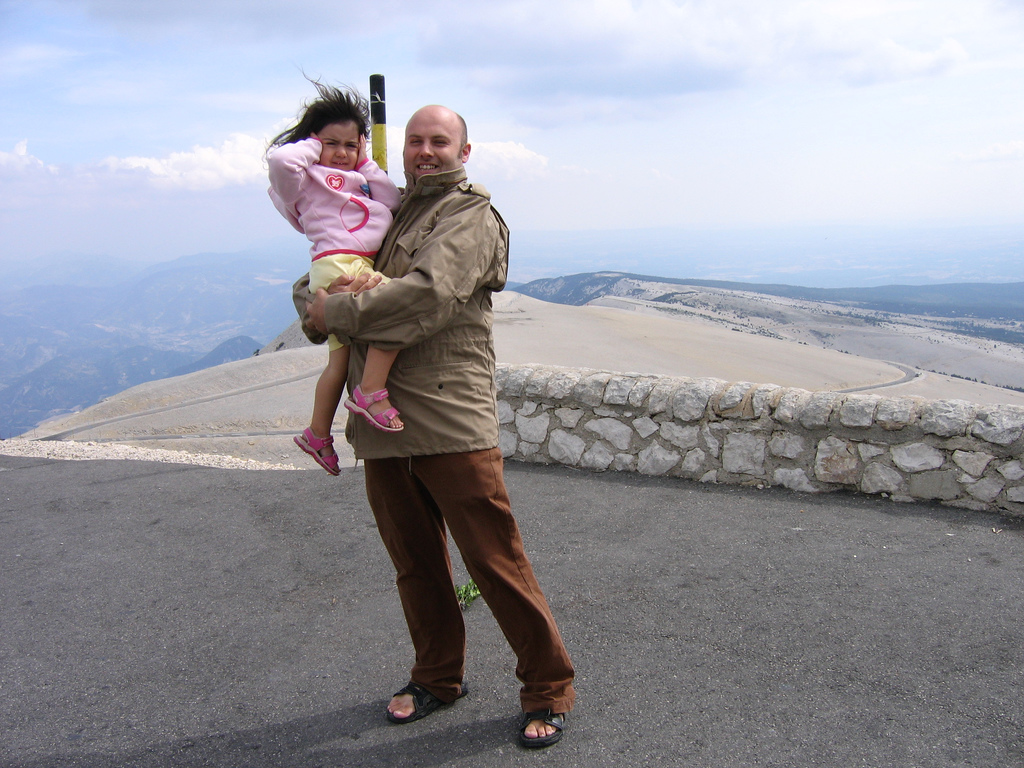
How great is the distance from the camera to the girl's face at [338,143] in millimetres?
2461

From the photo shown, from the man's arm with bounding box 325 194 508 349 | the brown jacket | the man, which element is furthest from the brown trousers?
the man's arm with bounding box 325 194 508 349

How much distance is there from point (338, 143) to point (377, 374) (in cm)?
88

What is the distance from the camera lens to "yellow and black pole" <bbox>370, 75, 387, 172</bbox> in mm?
2545

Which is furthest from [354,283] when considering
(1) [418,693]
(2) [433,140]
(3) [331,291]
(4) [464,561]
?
(1) [418,693]

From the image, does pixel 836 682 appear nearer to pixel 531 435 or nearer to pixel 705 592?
pixel 705 592

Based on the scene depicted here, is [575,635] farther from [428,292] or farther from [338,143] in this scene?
[338,143]

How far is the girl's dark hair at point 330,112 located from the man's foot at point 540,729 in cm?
223

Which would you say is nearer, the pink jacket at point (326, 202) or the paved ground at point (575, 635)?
the pink jacket at point (326, 202)

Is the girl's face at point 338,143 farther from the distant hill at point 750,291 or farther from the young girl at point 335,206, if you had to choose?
the distant hill at point 750,291

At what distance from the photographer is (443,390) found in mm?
2318

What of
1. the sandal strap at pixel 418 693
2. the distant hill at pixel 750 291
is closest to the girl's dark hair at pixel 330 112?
the sandal strap at pixel 418 693

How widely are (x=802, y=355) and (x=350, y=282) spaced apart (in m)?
23.4

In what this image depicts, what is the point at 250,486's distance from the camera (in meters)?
5.64

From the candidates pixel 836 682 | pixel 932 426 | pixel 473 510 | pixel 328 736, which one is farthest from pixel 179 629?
pixel 932 426
